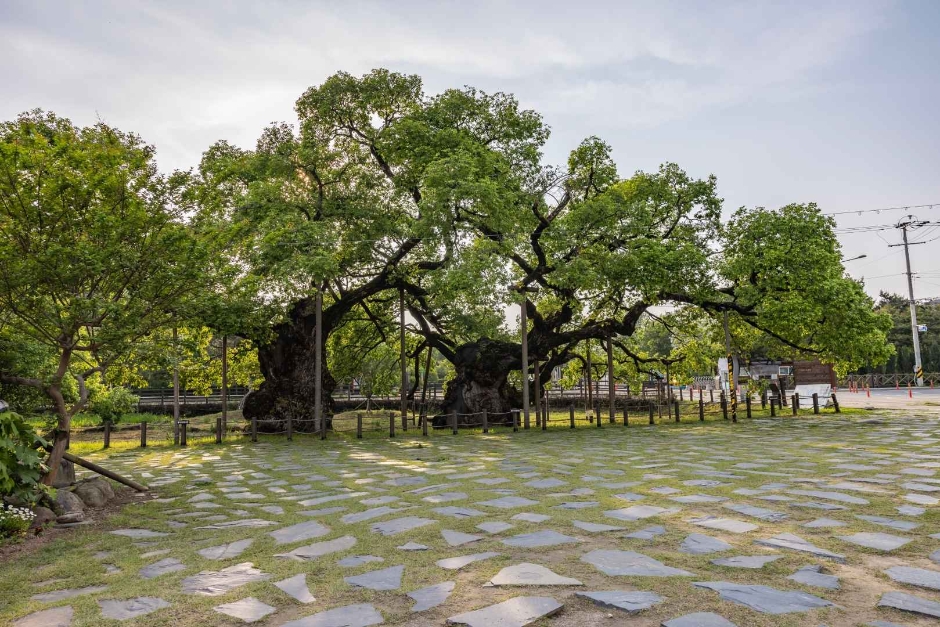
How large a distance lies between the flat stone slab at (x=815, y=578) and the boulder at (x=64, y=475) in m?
8.22

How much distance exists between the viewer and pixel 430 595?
3.85 m

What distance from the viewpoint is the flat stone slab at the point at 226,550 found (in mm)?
4965

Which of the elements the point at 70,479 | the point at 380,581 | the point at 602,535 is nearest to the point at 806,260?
the point at 602,535

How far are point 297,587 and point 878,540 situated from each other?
15.3ft

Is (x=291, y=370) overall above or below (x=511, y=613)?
above

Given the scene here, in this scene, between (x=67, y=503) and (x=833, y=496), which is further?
(x=67, y=503)

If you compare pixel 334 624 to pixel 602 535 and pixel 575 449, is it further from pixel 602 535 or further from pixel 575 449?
pixel 575 449

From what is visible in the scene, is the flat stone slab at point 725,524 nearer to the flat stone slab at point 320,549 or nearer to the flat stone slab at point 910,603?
the flat stone slab at point 910,603

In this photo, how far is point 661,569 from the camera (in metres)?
4.21

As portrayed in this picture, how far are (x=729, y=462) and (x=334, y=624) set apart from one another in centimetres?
814

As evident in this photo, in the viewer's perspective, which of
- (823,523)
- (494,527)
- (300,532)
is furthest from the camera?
(300,532)

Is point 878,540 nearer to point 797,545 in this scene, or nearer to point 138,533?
point 797,545

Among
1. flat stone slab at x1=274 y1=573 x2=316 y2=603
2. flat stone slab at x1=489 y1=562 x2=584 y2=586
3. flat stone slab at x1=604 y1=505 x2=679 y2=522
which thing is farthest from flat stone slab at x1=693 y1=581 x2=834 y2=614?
flat stone slab at x1=274 y1=573 x2=316 y2=603

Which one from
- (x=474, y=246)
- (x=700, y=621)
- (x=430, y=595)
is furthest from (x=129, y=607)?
(x=474, y=246)
